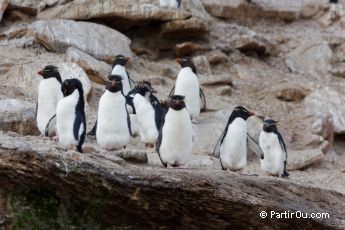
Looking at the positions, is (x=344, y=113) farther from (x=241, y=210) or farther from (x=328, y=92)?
(x=241, y=210)

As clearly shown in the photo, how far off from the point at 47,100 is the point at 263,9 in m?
9.92

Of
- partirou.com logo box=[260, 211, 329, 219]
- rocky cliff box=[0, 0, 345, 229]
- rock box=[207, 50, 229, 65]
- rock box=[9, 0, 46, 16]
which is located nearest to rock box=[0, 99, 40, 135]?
rocky cliff box=[0, 0, 345, 229]

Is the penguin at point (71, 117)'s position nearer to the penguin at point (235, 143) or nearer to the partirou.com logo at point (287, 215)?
the penguin at point (235, 143)

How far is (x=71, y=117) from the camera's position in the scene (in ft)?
26.4

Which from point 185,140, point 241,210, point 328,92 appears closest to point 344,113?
point 328,92

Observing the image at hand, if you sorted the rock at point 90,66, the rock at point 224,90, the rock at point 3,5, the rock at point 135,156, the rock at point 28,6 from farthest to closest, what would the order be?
1. the rock at point 28,6
2. the rock at point 3,5
3. the rock at point 224,90
4. the rock at point 90,66
5. the rock at point 135,156

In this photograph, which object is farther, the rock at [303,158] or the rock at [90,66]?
the rock at [90,66]

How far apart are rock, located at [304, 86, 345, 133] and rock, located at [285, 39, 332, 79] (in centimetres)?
182

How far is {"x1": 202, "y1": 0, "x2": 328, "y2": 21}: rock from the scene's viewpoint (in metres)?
17.2

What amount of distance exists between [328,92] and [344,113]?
2.46ft

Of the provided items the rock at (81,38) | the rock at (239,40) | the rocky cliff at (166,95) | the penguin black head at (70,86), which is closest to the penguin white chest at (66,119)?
the penguin black head at (70,86)

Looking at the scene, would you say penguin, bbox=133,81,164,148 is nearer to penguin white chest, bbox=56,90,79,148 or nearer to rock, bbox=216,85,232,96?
penguin white chest, bbox=56,90,79,148

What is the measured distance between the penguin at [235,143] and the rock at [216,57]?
629 centimetres

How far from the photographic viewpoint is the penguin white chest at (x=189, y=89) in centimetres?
1170
